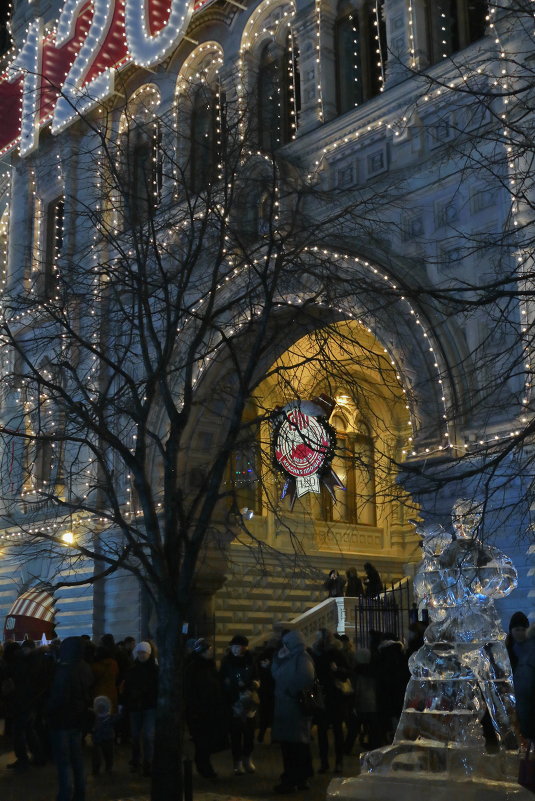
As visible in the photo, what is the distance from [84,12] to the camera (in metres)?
27.8

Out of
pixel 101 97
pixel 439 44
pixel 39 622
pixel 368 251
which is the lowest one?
pixel 39 622

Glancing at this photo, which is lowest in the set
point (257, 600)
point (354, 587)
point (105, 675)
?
point (105, 675)

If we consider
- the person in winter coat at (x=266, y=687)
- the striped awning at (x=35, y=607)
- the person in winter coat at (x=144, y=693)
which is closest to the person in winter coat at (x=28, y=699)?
the person in winter coat at (x=144, y=693)

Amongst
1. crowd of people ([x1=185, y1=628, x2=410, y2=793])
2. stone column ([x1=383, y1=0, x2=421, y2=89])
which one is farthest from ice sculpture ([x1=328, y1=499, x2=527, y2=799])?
stone column ([x1=383, y1=0, x2=421, y2=89])

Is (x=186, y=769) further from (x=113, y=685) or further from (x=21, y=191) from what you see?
(x=21, y=191)

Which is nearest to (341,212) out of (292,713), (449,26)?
(292,713)

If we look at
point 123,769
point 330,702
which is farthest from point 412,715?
point 123,769

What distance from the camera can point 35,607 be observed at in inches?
982

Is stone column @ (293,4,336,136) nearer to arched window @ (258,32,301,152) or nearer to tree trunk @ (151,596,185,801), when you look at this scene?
arched window @ (258,32,301,152)

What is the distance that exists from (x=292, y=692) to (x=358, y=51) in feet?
48.6

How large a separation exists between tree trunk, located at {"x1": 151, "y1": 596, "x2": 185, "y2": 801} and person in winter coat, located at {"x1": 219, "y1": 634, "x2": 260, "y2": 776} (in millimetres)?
2615

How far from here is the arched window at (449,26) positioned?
19.7m

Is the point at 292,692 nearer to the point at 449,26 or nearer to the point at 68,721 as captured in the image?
the point at 68,721

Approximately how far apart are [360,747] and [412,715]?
7102mm
